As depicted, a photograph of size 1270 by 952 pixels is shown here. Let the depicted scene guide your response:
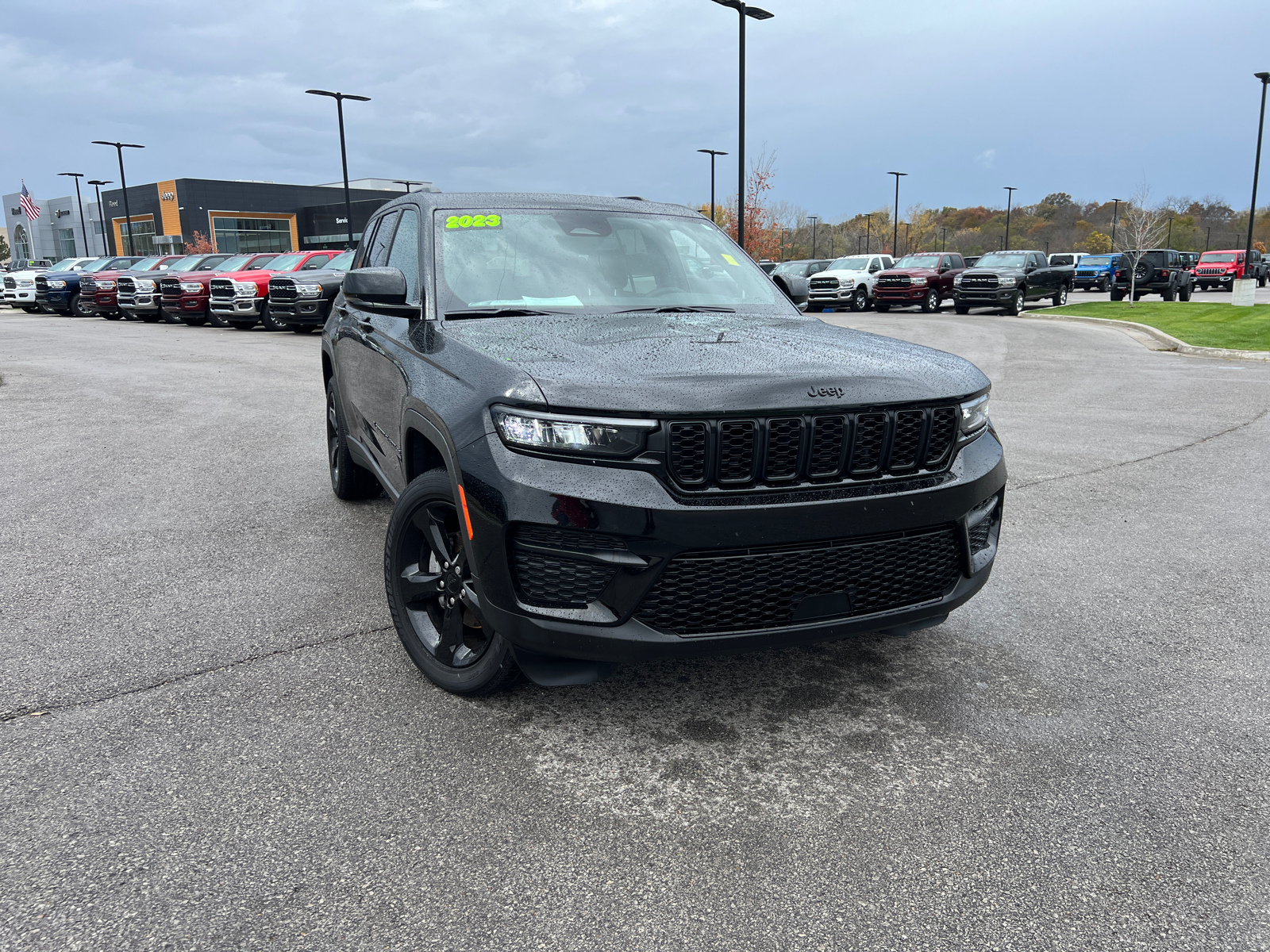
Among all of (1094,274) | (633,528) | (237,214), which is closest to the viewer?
(633,528)

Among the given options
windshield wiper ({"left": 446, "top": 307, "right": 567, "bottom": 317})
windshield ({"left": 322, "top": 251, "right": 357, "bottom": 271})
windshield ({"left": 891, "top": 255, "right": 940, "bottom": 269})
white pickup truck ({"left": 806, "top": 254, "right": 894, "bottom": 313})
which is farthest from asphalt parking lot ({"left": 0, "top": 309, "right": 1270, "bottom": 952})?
windshield ({"left": 891, "top": 255, "right": 940, "bottom": 269})

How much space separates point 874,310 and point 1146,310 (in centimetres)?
886

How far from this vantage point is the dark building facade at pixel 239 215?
285 feet

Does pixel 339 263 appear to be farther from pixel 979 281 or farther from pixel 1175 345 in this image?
pixel 979 281

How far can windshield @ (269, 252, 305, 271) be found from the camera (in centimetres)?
2305

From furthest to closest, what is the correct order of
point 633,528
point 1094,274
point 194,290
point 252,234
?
point 252,234, point 1094,274, point 194,290, point 633,528

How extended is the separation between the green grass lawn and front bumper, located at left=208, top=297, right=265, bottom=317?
20349 mm

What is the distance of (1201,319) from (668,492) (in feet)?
84.6

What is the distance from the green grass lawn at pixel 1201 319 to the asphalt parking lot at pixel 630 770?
1478 centimetres

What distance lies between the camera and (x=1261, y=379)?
1294 cm

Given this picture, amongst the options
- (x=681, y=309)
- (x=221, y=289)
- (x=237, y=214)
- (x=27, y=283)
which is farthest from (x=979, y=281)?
(x=237, y=214)

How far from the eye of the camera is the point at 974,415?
327cm

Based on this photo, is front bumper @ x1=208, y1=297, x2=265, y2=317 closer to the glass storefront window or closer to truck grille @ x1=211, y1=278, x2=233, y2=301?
truck grille @ x1=211, y1=278, x2=233, y2=301

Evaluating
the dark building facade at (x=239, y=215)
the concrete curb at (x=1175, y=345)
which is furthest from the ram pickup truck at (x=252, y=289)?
the dark building facade at (x=239, y=215)
